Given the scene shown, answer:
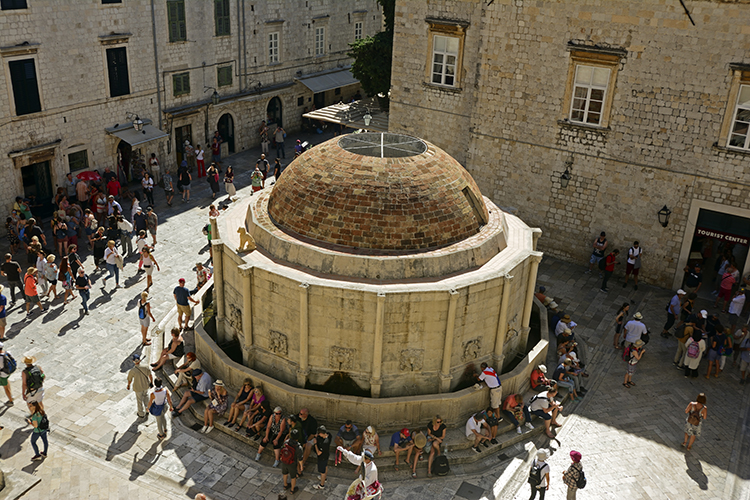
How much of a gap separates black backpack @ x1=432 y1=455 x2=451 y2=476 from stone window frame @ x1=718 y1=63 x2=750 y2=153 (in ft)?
44.5

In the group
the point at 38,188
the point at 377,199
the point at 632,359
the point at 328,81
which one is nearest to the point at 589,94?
the point at 632,359

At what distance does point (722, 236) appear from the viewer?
2191 cm

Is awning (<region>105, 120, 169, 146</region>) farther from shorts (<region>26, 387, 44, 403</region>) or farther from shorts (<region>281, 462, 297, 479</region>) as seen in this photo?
shorts (<region>281, 462, 297, 479</region>)

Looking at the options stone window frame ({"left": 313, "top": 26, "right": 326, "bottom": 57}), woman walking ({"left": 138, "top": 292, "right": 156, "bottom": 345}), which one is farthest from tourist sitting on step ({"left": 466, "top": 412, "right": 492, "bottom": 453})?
stone window frame ({"left": 313, "top": 26, "right": 326, "bottom": 57})

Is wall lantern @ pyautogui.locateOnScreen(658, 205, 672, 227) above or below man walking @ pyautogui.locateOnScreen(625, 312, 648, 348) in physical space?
above

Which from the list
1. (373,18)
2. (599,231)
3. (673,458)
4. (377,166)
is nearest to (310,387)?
(377,166)

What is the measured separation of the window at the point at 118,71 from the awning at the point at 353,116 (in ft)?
27.7

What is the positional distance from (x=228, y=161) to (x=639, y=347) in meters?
23.4

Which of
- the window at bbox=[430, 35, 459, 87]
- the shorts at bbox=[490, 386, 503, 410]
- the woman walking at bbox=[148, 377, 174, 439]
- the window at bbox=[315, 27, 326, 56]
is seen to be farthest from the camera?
the window at bbox=[315, 27, 326, 56]

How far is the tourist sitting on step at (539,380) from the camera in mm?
17125

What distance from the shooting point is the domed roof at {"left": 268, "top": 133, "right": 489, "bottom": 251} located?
→ 52.5 feet

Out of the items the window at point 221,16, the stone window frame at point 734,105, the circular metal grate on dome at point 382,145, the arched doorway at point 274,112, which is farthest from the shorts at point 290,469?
the arched doorway at point 274,112

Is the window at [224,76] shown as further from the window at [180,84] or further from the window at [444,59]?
the window at [444,59]

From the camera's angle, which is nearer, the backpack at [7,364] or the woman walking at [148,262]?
the backpack at [7,364]
